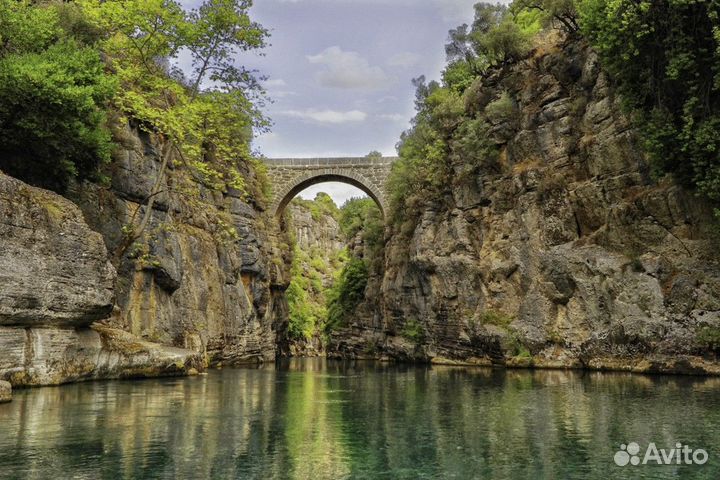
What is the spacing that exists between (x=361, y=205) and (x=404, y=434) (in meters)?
65.6

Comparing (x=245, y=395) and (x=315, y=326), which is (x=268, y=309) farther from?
(x=315, y=326)

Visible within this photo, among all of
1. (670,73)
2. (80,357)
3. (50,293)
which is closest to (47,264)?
(50,293)

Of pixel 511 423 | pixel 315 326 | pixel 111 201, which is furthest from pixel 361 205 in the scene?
pixel 511 423

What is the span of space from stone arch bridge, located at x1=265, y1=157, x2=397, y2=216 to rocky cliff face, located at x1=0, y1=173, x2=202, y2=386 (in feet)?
106

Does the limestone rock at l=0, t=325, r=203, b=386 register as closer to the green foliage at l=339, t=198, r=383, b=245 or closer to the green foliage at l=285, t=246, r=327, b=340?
the green foliage at l=339, t=198, r=383, b=245

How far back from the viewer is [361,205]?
74.2m

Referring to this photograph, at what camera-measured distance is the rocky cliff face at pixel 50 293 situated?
13.4 meters

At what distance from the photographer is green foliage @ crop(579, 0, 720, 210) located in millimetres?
17891

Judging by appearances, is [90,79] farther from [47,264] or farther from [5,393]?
[5,393]

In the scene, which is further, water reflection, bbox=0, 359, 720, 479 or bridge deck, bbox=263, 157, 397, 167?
bridge deck, bbox=263, 157, 397, 167
